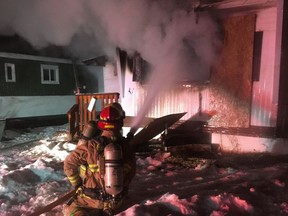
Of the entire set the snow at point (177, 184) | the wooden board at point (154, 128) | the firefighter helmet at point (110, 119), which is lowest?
the snow at point (177, 184)

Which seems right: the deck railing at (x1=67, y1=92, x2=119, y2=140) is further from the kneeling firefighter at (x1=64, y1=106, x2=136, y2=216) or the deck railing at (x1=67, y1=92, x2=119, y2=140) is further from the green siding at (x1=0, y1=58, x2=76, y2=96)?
the green siding at (x1=0, y1=58, x2=76, y2=96)

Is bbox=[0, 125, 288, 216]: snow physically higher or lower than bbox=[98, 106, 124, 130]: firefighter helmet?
lower

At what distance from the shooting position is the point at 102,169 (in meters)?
3.14

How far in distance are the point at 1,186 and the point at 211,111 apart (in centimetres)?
525

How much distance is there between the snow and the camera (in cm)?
394

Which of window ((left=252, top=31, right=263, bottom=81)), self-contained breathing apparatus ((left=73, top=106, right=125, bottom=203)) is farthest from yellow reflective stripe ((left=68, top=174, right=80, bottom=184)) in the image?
window ((left=252, top=31, right=263, bottom=81))

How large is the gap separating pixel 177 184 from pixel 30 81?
12.9 m

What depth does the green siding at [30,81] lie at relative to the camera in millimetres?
14883

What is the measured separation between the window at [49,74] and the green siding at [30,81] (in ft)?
0.63

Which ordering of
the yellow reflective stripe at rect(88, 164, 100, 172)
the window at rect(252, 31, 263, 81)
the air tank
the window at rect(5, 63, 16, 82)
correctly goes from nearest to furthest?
the air tank, the yellow reflective stripe at rect(88, 164, 100, 172), the window at rect(252, 31, 263, 81), the window at rect(5, 63, 16, 82)

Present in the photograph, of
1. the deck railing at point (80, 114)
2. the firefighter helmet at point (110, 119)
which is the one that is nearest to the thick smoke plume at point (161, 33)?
the deck railing at point (80, 114)

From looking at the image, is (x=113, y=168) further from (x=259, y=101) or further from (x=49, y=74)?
(x=49, y=74)

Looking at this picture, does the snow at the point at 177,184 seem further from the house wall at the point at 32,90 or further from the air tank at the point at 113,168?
the house wall at the point at 32,90

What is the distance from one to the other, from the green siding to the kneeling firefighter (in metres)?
13.1
